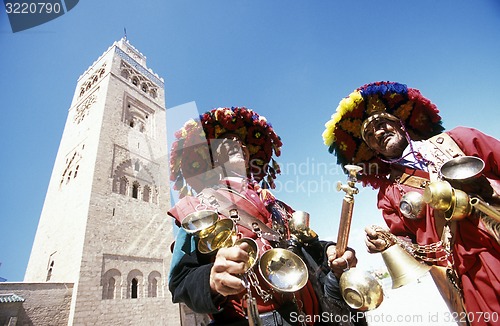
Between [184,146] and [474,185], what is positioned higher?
[184,146]

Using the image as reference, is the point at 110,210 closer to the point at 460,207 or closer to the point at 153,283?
the point at 153,283

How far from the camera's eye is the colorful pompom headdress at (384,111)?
9.81ft

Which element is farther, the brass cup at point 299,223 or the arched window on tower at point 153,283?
the arched window on tower at point 153,283

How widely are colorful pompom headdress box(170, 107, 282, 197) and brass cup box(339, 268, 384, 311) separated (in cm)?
148

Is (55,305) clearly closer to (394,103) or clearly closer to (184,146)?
(184,146)

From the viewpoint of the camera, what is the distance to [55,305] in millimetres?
10094

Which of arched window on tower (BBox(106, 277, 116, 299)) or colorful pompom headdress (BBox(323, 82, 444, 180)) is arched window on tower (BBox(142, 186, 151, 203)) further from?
colorful pompom headdress (BBox(323, 82, 444, 180))

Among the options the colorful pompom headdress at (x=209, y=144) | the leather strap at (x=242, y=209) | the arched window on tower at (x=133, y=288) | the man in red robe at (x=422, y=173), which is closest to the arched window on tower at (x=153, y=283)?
the arched window on tower at (x=133, y=288)

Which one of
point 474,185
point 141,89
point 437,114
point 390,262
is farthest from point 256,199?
point 141,89

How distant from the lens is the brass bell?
5.32 ft

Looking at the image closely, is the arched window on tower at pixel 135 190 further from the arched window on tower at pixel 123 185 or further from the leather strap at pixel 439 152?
the leather strap at pixel 439 152

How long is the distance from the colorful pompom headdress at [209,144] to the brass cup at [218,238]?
42.3 inches

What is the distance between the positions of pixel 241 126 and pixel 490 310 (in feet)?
8.30

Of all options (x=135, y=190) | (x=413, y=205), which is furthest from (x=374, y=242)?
(x=135, y=190)
